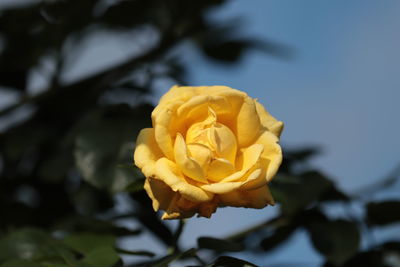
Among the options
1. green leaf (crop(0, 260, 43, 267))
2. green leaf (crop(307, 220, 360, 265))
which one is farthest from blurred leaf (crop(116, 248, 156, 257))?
green leaf (crop(307, 220, 360, 265))

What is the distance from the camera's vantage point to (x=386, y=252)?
4.36ft

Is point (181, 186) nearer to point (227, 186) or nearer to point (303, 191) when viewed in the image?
point (227, 186)

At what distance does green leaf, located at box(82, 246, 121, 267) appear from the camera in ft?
2.87

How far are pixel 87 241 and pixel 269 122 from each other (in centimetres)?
45

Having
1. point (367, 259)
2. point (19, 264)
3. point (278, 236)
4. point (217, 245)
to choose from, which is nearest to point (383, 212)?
point (367, 259)

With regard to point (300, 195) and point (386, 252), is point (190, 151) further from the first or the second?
point (386, 252)

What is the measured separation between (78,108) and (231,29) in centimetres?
54

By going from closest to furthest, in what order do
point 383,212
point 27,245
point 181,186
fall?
point 181,186 → point 27,245 → point 383,212

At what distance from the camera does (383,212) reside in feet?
4.42

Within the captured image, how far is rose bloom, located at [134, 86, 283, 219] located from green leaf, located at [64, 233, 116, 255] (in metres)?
0.32

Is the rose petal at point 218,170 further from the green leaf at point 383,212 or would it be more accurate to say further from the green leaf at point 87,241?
the green leaf at point 383,212

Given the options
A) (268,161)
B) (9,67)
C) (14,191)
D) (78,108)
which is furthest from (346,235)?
(9,67)

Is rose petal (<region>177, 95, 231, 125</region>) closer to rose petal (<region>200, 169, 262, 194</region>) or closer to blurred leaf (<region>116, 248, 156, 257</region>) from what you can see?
rose petal (<region>200, 169, 262, 194</region>)

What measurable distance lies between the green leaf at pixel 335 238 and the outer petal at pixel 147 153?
21.4 inches
